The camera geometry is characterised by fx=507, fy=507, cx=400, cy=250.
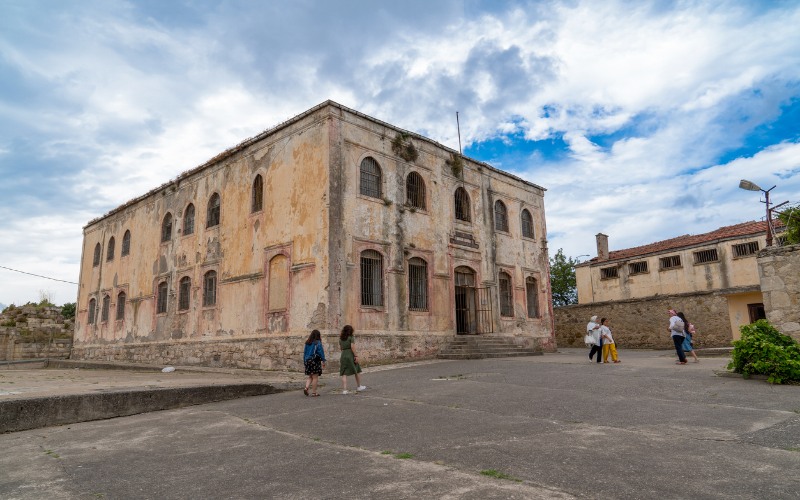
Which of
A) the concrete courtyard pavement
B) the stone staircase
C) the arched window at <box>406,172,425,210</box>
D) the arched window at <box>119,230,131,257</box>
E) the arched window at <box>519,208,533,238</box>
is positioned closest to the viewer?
the concrete courtyard pavement

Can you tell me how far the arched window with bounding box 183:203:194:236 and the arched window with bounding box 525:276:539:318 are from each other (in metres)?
14.2

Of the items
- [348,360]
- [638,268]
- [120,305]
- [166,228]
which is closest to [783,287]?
[348,360]

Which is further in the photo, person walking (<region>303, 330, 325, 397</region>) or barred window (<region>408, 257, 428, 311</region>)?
barred window (<region>408, 257, 428, 311</region>)

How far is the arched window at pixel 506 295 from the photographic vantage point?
67.3 ft

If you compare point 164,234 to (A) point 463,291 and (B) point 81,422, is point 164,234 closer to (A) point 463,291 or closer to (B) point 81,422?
(A) point 463,291

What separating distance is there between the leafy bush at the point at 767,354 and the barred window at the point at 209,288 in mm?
15840

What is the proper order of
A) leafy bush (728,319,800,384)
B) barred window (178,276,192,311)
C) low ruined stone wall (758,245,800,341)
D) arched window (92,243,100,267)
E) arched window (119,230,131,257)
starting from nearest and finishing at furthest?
1. leafy bush (728,319,800,384)
2. low ruined stone wall (758,245,800,341)
3. barred window (178,276,192,311)
4. arched window (119,230,131,257)
5. arched window (92,243,100,267)

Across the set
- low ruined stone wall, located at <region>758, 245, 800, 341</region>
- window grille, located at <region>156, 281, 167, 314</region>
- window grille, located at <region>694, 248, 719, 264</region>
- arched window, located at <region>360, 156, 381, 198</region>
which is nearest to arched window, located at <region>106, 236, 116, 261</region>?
window grille, located at <region>156, 281, 167, 314</region>

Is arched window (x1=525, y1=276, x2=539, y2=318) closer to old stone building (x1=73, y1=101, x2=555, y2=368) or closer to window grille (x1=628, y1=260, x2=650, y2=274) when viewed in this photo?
old stone building (x1=73, y1=101, x2=555, y2=368)

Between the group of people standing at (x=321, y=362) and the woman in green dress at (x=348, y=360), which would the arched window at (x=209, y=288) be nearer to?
the group of people standing at (x=321, y=362)

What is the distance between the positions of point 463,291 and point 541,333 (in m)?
4.89

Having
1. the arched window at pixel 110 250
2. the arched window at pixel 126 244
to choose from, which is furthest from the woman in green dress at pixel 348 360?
the arched window at pixel 110 250

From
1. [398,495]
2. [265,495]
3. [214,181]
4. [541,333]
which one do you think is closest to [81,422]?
[265,495]

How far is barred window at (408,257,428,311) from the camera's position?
16.9 m
